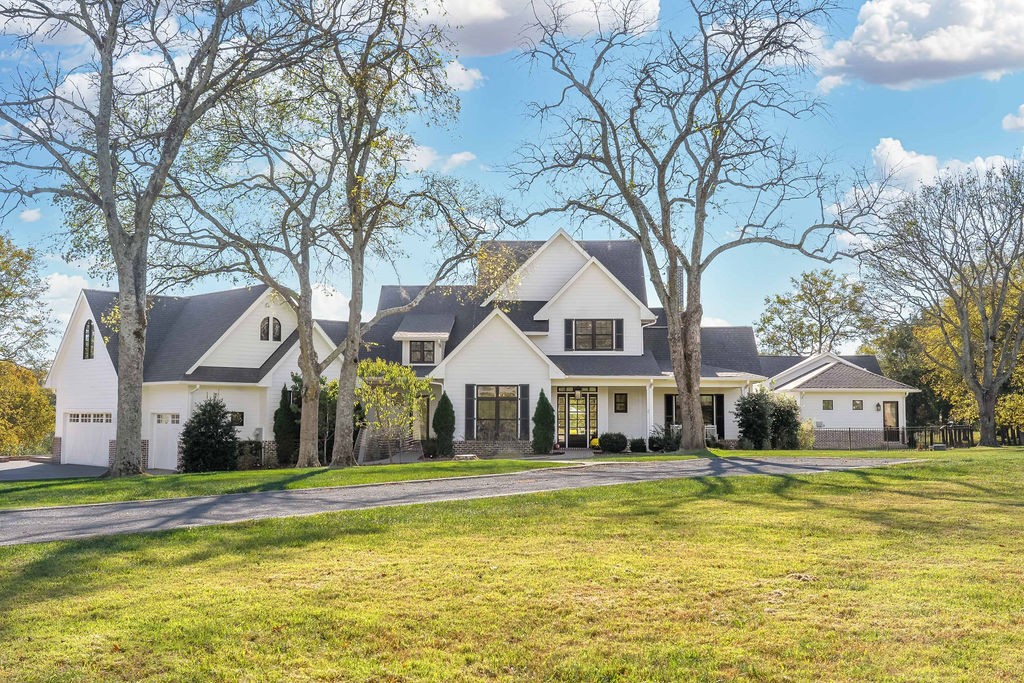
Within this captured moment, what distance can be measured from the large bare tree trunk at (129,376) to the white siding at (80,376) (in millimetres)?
13057

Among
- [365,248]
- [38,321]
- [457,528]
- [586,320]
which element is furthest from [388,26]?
[38,321]

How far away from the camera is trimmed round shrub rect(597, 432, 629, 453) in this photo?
31.7 meters

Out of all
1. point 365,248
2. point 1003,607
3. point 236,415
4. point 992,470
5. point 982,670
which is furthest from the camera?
point 236,415

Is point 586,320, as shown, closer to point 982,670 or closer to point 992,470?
point 992,470

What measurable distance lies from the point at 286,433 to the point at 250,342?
4.22 meters

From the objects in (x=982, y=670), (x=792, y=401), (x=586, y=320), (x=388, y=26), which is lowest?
(x=982, y=670)

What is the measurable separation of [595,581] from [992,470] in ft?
44.7

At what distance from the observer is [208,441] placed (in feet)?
94.8

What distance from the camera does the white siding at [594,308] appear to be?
112 ft

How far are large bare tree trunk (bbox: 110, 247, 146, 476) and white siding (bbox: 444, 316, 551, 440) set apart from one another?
481 inches

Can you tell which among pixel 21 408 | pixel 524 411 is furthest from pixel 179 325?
pixel 524 411

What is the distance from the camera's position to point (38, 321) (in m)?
44.4

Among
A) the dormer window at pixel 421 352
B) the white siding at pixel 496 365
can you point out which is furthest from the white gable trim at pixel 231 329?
the white siding at pixel 496 365

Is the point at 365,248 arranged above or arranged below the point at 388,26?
below
